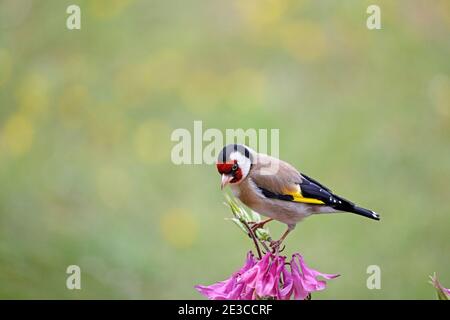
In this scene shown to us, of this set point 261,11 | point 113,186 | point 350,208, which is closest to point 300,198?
point 350,208

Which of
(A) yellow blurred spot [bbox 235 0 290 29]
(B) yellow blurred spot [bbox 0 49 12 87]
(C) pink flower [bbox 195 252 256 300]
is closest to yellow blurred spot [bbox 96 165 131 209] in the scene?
(B) yellow blurred spot [bbox 0 49 12 87]

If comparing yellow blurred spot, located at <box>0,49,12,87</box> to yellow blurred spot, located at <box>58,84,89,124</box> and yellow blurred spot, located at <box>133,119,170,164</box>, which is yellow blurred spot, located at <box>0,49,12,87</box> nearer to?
yellow blurred spot, located at <box>58,84,89,124</box>

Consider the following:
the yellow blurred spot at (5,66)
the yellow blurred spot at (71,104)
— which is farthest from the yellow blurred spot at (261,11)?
the yellow blurred spot at (5,66)

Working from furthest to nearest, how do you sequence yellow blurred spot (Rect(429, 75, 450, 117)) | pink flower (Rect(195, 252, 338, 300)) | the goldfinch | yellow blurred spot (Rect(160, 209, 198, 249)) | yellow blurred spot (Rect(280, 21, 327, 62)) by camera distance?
yellow blurred spot (Rect(280, 21, 327, 62)), yellow blurred spot (Rect(429, 75, 450, 117)), yellow blurred spot (Rect(160, 209, 198, 249)), the goldfinch, pink flower (Rect(195, 252, 338, 300))

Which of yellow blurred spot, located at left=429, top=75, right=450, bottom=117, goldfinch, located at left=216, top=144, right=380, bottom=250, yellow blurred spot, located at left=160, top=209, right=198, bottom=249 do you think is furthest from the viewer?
yellow blurred spot, located at left=429, top=75, right=450, bottom=117

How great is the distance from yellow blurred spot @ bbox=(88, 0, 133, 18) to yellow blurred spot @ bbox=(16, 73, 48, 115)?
82 cm

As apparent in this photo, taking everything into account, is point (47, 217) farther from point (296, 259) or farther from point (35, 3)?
point (296, 259)

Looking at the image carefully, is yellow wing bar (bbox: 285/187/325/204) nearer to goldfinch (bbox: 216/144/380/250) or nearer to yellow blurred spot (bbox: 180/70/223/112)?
goldfinch (bbox: 216/144/380/250)

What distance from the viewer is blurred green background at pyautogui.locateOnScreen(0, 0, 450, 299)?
4.96 meters

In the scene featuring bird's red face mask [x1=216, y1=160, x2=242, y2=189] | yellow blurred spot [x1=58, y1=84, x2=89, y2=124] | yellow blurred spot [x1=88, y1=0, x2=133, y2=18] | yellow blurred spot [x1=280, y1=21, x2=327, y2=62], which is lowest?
bird's red face mask [x1=216, y1=160, x2=242, y2=189]

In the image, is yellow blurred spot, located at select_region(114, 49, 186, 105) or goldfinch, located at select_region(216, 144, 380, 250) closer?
goldfinch, located at select_region(216, 144, 380, 250)

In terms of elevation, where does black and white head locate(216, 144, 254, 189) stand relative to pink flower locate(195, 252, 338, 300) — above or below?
above

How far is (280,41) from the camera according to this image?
621 centimetres

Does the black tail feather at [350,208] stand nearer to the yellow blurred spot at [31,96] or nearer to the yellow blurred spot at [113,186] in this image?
the yellow blurred spot at [113,186]
